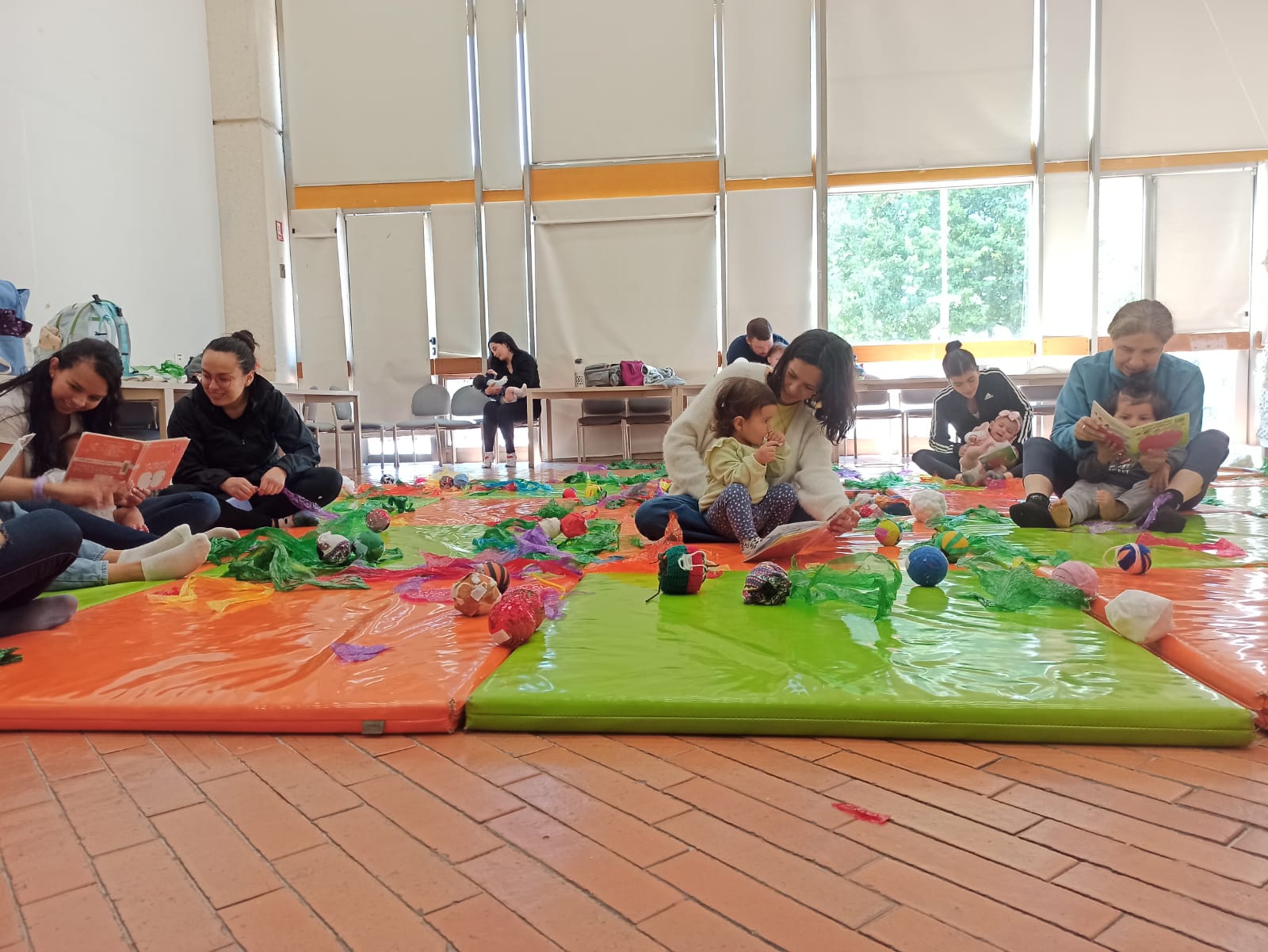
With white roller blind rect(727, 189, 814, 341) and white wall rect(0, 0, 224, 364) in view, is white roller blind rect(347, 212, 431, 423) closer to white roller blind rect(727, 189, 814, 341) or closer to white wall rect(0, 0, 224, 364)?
white wall rect(0, 0, 224, 364)

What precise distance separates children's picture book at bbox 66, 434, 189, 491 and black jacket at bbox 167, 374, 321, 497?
637 millimetres

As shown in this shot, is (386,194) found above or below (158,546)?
above

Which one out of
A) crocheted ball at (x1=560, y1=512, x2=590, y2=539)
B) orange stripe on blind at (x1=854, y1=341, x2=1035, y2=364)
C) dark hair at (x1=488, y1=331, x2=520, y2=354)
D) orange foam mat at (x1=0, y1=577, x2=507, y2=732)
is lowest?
orange foam mat at (x1=0, y1=577, x2=507, y2=732)

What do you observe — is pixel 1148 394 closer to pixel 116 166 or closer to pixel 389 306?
pixel 116 166

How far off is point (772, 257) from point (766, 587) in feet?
23.8

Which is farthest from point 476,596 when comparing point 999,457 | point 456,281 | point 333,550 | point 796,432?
point 456,281

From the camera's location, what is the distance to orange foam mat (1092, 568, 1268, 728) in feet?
5.08

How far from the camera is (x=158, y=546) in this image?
292 cm

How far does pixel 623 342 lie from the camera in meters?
9.12

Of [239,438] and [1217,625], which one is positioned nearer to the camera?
[1217,625]

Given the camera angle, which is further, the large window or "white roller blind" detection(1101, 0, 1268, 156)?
the large window

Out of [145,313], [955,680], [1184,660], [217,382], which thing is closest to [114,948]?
[955,680]

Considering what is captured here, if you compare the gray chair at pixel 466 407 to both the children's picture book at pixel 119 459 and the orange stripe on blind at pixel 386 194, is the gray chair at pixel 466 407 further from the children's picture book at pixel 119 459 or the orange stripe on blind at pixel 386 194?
the children's picture book at pixel 119 459

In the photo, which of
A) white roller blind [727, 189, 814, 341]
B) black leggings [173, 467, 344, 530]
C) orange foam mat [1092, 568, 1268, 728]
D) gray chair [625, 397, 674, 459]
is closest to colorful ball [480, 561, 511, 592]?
orange foam mat [1092, 568, 1268, 728]
